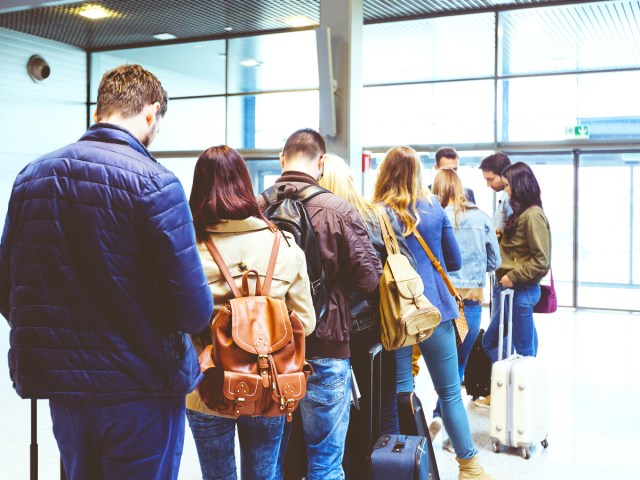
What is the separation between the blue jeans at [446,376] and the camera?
132 inches

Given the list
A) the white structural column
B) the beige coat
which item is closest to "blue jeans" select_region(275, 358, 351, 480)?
the beige coat

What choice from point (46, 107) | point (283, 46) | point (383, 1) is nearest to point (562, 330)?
point (383, 1)

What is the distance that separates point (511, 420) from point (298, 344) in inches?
89.3

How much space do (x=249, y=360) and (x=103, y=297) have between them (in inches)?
19.9

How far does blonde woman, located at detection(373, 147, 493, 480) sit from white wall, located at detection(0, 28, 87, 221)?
30.3ft

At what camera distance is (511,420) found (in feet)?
13.2

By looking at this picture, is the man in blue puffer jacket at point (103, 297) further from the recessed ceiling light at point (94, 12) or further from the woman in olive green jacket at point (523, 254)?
the recessed ceiling light at point (94, 12)


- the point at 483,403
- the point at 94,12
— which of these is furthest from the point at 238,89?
the point at 483,403

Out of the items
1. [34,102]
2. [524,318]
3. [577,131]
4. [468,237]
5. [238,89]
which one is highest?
[238,89]

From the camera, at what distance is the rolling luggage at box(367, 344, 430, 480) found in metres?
2.74

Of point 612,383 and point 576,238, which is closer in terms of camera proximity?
point 612,383

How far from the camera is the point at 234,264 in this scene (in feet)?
6.98

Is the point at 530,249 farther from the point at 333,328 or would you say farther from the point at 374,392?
the point at 333,328

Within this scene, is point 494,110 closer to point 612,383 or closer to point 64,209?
point 612,383
